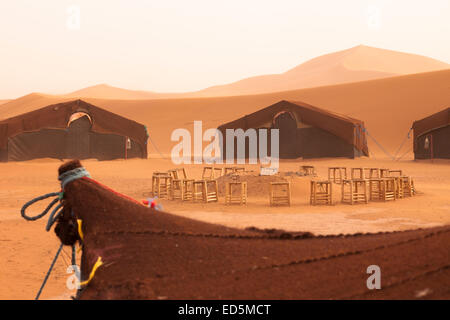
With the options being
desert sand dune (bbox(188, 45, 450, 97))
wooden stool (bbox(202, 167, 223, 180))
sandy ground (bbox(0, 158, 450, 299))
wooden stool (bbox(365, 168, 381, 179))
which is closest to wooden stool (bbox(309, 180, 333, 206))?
sandy ground (bbox(0, 158, 450, 299))

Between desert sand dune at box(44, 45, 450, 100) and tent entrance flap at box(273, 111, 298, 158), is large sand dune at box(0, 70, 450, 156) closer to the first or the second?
tent entrance flap at box(273, 111, 298, 158)

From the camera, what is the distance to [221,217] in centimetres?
1080

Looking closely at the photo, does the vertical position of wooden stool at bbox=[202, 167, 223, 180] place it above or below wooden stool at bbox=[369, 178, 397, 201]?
above

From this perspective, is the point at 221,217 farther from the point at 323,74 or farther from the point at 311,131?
the point at 323,74

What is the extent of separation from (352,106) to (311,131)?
91.0ft

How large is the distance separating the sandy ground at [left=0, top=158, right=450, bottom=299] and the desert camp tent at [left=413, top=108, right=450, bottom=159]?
7.93m

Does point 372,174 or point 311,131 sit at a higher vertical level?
point 311,131

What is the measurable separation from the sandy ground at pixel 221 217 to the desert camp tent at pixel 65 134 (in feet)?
27.2

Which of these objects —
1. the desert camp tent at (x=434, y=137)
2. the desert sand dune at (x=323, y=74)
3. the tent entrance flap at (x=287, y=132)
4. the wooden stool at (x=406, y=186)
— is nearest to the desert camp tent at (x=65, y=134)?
the tent entrance flap at (x=287, y=132)

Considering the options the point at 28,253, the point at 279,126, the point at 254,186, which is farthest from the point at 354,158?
the point at 28,253

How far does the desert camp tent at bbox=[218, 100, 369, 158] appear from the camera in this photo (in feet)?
99.4

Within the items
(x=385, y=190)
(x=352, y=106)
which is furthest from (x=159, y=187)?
(x=352, y=106)

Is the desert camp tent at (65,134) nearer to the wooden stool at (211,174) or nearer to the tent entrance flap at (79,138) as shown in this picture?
the tent entrance flap at (79,138)

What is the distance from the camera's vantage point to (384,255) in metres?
1.93
